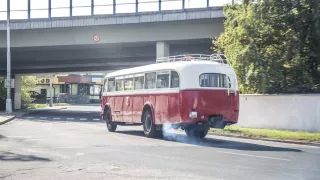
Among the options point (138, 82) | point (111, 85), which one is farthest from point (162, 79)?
point (111, 85)

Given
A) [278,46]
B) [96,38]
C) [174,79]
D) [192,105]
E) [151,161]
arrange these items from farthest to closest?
[96,38] → [278,46] → [174,79] → [192,105] → [151,161]

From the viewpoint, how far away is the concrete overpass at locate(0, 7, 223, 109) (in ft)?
104

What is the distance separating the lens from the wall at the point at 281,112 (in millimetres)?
19531

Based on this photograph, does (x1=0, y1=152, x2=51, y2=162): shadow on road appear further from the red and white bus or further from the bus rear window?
the bus rear window

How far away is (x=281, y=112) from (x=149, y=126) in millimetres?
6358

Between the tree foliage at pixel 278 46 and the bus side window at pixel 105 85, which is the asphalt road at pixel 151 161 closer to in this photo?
the tree foliage at pixel 278 46

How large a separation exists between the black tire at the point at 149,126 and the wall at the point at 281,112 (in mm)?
5751

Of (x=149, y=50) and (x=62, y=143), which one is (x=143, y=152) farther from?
(x=149, y=50)

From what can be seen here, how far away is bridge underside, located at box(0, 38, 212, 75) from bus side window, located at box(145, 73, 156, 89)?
14.6 m

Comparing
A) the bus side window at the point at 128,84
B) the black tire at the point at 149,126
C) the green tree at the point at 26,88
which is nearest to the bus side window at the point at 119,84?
the bus side window at the point at 128,84

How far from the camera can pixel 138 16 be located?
105ft

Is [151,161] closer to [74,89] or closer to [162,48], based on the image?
[162,48]

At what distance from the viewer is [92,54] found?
4119 cm

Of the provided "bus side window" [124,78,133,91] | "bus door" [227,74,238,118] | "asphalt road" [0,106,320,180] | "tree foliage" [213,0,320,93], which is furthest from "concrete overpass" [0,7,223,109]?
"asphalt road" [0,106,320,180]
